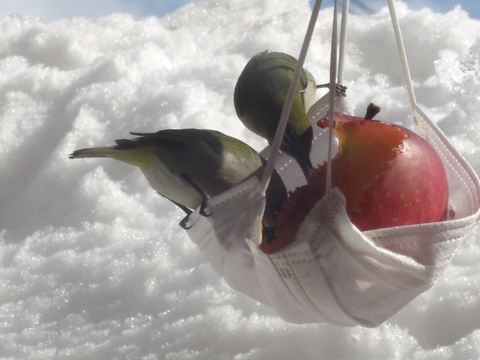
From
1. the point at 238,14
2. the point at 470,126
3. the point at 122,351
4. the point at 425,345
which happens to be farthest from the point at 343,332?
A: the point at 238,14

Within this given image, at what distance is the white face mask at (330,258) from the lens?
0.89 meters

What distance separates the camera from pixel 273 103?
1.28m

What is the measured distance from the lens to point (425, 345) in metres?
1.33

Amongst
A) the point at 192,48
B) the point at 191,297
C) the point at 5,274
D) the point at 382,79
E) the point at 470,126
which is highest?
the point at 192,48

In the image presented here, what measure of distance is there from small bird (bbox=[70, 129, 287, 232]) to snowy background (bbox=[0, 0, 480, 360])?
37 cm

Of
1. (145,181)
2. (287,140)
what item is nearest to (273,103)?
(287,140)

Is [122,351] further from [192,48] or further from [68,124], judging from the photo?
[192,48]

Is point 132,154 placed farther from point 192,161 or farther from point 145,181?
point 145,181

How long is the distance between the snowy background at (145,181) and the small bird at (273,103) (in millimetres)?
424

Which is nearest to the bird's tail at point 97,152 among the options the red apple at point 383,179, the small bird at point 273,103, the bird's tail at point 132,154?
the bird's tail at point 132,154

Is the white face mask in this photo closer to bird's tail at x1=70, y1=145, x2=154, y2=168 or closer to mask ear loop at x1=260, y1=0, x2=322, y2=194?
mask ear loop at x1=260, y1=0, x2=322, y2=194

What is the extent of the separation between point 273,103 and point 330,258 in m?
0.47

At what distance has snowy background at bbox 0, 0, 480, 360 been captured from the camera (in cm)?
140

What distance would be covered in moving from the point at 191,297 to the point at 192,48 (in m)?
1.48
